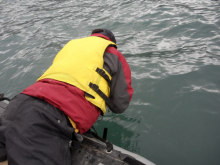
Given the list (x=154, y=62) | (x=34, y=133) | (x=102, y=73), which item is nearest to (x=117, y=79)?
(x=102, y=73)

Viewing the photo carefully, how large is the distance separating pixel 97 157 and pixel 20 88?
3.11 meters

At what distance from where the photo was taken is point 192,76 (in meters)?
3.82

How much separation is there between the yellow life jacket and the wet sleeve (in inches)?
3.7

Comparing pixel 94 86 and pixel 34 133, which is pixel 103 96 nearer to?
pixel 94 86

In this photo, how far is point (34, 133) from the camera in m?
1.46

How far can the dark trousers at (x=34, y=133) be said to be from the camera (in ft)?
4.53

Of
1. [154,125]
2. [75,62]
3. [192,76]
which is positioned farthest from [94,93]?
[192,76]

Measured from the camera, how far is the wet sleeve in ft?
7.64

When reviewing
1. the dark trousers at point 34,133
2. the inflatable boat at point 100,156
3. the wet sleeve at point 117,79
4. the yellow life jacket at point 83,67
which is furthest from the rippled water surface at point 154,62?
the dark trousers at point 34,133

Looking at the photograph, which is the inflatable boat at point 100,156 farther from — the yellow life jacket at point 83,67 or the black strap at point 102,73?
the black strap at point 102,73

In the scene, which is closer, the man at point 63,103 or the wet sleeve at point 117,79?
the man at point 63,103

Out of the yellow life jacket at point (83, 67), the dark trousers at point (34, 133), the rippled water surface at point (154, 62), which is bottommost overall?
the rippled water surface at point (154, 62)

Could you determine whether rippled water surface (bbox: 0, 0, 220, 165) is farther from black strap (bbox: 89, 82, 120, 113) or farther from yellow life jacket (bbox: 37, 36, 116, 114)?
yellow life jacket (bbox: 37, 36, 116, 114)

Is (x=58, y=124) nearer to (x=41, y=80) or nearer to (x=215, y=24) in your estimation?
(x=41, y=80)
